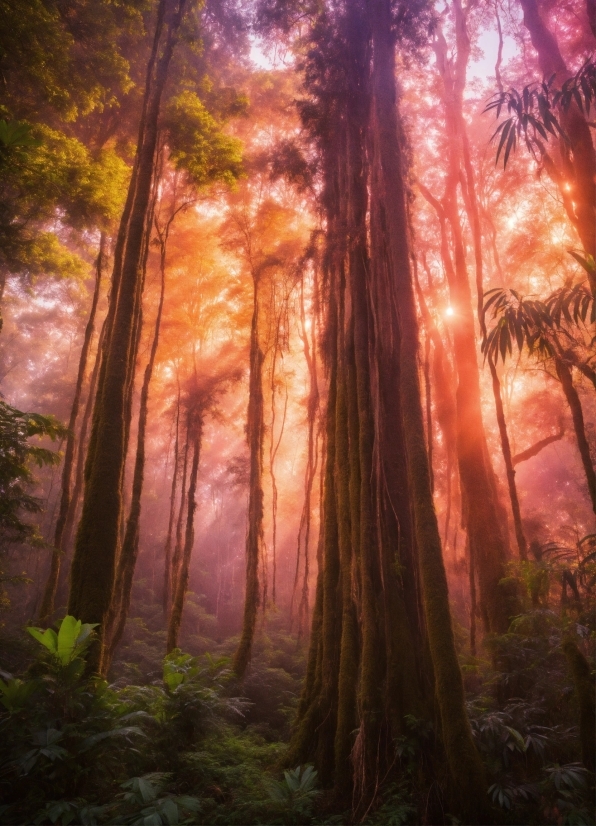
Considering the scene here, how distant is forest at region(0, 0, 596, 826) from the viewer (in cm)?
322

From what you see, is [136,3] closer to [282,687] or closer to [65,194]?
[65,194]

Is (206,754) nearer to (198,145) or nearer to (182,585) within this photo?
(182,585)

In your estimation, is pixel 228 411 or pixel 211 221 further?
pixel 228 411

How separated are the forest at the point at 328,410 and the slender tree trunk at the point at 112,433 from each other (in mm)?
29

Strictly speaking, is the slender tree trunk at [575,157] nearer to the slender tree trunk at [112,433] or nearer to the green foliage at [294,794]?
the slender tree trunk at [112,433]

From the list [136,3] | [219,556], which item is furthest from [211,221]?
[219,556]

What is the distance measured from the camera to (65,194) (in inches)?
300

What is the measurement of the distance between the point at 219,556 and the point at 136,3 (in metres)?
Answer: 25.0

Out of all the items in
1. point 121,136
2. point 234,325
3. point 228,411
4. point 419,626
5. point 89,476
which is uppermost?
point 228,411

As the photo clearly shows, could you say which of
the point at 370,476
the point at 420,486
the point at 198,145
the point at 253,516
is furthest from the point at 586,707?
the point at 198,145

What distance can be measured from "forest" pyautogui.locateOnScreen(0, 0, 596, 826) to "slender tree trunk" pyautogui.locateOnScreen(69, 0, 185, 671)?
29 millimetres

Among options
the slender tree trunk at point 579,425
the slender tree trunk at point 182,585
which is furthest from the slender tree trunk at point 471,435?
the slender tree trunk at point 182,585

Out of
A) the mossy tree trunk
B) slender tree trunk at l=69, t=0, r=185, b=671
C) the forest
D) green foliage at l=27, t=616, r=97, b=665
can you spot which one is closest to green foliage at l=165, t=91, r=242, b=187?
the forest

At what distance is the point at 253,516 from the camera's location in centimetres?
1023
